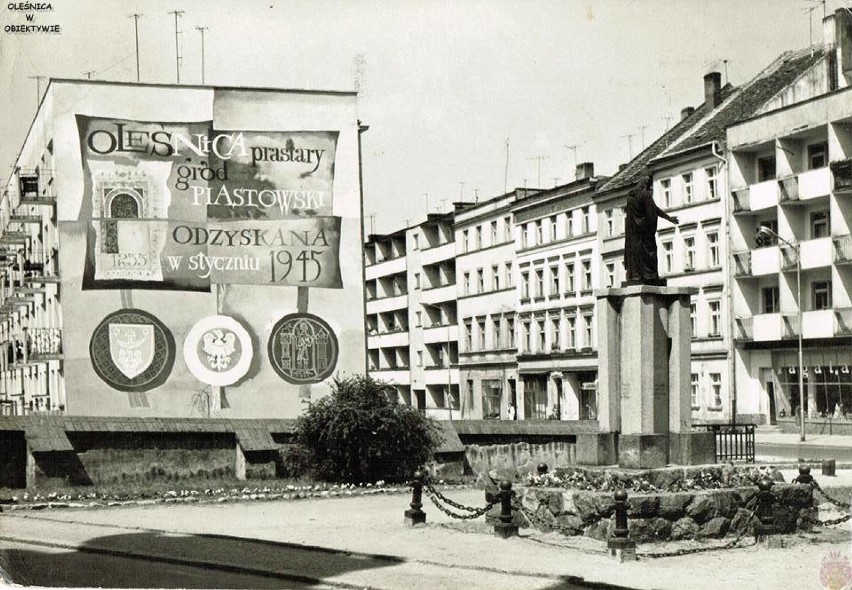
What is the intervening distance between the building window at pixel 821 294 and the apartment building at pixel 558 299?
630 inches

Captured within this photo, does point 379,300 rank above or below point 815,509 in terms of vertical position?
above

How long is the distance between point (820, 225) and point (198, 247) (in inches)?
1015

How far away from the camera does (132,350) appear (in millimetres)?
50469

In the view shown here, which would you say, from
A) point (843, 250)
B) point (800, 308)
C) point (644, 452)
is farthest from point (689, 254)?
point (644, 452)

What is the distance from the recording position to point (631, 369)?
753 inches

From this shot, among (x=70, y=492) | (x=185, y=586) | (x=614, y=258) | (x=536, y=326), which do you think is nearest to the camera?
(x=185, y=586)

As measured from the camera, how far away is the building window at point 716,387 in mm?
60438

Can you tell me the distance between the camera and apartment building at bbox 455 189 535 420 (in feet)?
272

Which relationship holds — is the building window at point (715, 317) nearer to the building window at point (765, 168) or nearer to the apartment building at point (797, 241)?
the apartment building at point (797, 241)

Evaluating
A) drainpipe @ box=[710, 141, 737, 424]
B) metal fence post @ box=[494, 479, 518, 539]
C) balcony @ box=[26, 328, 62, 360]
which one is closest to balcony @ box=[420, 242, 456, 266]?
drainpipe @ box=[710, 141, 737, 424]

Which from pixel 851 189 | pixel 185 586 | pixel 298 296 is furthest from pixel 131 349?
pixel 185 586

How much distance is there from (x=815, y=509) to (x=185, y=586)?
973cm

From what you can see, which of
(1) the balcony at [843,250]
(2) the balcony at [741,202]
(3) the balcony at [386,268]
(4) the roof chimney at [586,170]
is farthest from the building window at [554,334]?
(3) the balcony at [386,268]

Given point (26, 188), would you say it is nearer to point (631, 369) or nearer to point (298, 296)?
point (298, 296)
